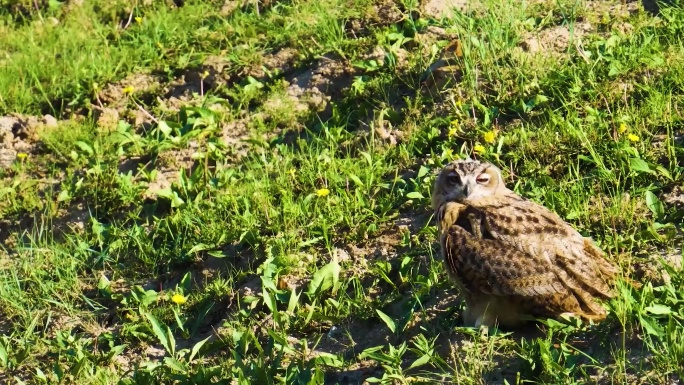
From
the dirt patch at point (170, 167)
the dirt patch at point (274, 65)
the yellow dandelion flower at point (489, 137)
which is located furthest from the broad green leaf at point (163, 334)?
the dirt patch at point (274, 65)

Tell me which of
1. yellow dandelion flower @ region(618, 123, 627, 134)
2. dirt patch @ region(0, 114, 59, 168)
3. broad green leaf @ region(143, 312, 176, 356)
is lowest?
dirt patch @ region(0, 114, 59, 168)

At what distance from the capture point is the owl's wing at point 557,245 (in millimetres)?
5594

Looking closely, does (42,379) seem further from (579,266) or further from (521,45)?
(521,45)

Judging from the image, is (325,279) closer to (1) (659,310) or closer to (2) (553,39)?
(1) (659,310)

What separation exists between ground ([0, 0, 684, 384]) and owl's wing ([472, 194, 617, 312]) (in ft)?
0.56

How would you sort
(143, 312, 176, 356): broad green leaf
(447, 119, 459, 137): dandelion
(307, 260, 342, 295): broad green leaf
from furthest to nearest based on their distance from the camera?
(447, 119, 459, 137): dandelion < (307, 260, 342, 295): broad green leaf < (143, 312, 176, 356): broad green leaf

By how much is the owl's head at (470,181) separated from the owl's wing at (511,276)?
530 mm

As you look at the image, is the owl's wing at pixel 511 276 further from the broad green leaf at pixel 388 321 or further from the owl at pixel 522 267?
the broad green leaf at pixel 388 321

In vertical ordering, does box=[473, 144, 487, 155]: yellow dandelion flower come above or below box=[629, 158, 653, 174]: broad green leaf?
below

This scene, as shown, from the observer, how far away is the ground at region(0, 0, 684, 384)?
591cm

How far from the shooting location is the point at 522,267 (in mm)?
5641

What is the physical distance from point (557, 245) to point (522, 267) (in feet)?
0.79

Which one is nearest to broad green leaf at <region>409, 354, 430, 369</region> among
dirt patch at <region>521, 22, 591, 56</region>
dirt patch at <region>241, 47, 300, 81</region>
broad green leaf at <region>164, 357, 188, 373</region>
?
broad green leaf at <region>164, 357, 188, 373</region>

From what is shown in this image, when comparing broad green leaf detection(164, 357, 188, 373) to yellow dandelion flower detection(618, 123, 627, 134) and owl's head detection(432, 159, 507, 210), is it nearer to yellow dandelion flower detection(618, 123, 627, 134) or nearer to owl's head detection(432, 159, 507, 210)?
owl's head detection(432, 159, 507, 210)
